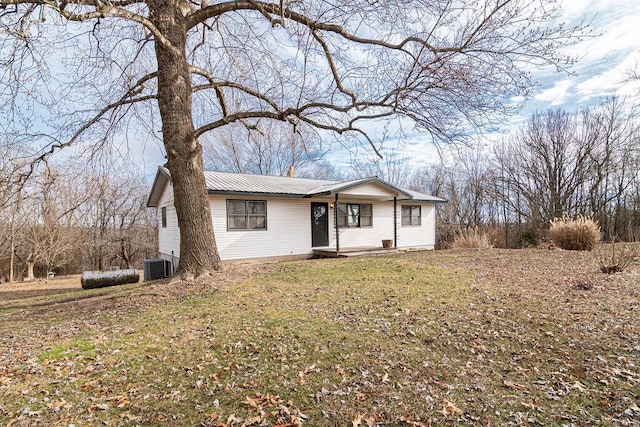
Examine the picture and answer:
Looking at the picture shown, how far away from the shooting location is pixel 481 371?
10.3 feet

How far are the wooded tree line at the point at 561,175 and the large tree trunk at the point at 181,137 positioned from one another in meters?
15.9

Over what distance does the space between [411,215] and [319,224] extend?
6.03 m

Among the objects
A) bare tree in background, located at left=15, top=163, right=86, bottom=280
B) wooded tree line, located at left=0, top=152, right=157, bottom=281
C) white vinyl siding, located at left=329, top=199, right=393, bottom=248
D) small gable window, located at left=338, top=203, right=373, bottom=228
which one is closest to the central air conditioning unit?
wooded tree line, located at left=0, top=152, right=157, bottom=281

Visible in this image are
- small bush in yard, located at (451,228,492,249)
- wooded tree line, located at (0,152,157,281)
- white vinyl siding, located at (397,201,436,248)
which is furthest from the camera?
white vinyl siding, located at (397,201,436,248)

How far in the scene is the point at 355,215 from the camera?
15.3 m

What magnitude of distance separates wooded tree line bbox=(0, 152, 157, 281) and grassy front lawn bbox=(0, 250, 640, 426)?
845 centimetres

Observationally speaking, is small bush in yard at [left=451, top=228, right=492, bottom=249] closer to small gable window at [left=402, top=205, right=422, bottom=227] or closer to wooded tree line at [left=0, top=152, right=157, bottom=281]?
small gable window at [left=402, top=205, right=422, bottom=227]

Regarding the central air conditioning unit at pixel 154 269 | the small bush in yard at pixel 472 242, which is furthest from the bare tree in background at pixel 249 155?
the small bush in yard at pixel 472 242

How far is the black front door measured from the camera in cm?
1402

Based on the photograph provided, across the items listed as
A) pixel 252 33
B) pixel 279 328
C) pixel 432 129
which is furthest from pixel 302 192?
pixel 279 328

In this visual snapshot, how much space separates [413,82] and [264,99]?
3525 millimetres

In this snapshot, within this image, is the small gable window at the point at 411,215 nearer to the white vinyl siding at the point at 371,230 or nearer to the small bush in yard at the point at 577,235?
the white vinyl siding at the point at 371,230

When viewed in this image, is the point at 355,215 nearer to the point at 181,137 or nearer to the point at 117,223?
the point at 181,137

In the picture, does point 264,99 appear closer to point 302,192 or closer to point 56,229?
point 302,192
